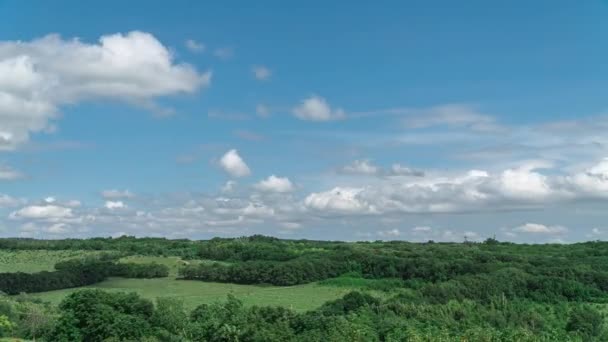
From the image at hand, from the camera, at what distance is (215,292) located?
10906 cm

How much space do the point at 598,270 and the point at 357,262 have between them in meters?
41.8

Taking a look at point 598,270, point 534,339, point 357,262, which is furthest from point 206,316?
point 598,270

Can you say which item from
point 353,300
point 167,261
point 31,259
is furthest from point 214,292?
point 31,259

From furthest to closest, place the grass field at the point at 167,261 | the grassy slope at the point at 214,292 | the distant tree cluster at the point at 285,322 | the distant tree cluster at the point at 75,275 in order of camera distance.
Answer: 1. the grass field at the point at 167,261
2. the distant tree cluster at the point at 75,275
3. the grassy slope at the point at 214,292
4. the distant tree cluster at the point at 285,322

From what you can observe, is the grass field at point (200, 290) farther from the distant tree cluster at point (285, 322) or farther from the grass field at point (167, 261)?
the distant tree cluster at point (285, 322)

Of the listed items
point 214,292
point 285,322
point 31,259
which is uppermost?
point 31,259

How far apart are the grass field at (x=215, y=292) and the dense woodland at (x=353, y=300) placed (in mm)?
3198

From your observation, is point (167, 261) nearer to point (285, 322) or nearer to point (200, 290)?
point (200, 290)

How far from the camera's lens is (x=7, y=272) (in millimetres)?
116750

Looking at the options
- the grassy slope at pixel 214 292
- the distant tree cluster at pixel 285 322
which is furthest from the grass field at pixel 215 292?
the distant tree cluster at pixel 285 322

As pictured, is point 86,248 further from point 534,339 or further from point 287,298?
point 534,339

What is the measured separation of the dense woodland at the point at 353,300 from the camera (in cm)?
6350

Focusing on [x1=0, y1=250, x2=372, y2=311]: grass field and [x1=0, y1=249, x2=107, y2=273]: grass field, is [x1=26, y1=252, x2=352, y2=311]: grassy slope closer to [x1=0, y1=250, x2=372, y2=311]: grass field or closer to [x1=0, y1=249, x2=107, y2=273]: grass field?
[x1=0, y1=250, x2=372, y2=311]: grass field

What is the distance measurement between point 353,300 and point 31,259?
7939 cm
